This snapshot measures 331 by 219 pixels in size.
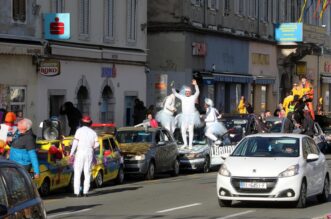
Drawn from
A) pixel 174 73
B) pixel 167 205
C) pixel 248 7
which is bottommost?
pixel 167 205

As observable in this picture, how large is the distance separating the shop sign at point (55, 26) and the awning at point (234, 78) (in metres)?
17.6

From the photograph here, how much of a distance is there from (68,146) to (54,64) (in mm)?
8853

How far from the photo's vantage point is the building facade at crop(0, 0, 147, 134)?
33969 mm

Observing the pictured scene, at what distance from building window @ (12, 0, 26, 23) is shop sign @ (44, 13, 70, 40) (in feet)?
3.37

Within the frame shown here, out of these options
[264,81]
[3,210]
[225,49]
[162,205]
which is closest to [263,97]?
[264,81]

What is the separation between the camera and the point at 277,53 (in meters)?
62.5

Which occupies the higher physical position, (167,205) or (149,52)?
(149,52)

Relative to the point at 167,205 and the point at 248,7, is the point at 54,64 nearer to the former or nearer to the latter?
the point at 167,205

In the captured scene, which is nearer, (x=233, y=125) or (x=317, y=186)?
(x=317, y=186)

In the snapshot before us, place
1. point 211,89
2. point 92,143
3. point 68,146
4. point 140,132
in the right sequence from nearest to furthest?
point 92,143, point 68,146, point 140,132, point 211,89

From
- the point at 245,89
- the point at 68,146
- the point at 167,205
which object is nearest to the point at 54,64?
the point at 68,146

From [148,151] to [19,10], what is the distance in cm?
755

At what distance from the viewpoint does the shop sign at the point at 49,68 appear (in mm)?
33656

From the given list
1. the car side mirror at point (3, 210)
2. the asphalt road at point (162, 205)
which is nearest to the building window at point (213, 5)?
the asphalt road at point (162, 205)
